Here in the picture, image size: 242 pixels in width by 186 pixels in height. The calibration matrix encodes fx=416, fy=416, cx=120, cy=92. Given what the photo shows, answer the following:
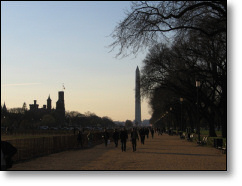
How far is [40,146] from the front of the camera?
1033 inches

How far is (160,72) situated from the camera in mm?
52656

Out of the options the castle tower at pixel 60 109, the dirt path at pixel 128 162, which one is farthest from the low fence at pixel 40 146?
the castle tower at pixel 60 109

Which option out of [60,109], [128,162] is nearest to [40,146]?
[128,162]

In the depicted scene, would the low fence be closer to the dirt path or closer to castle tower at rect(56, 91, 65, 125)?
the dirt path

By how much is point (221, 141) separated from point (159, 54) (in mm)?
21075

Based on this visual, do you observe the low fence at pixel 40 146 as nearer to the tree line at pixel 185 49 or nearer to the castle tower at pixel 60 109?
the tree line at pixel 185 49

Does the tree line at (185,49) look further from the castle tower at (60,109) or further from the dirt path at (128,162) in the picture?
the castle tower at (60,109)

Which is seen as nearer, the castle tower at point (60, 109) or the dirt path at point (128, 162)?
the dirt path at point (128, 162)

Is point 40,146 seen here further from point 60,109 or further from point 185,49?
point 60,109

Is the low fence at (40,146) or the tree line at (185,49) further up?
the tree line at (185,49)

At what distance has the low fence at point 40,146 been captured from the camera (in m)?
22.2

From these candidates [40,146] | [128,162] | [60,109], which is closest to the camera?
[128,162]
